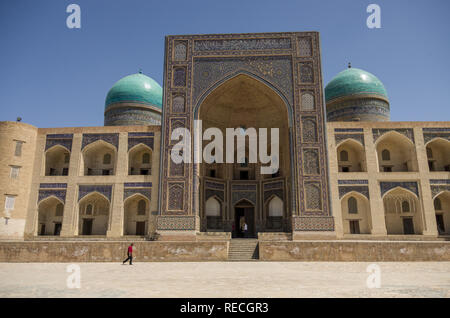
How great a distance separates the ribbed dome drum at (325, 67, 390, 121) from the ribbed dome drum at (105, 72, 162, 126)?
38.8ft

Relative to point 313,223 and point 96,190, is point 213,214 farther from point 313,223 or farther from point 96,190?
point 96,190

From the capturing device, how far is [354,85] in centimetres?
2298

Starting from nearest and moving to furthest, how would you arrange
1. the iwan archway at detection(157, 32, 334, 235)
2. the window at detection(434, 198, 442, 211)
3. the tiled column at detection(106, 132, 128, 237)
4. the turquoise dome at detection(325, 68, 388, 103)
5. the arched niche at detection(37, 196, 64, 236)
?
1. the iwan archway at detection(157, 32, 334, 235)
2. the tiled column at detection(106, 132, 128, 237)
3. the window at detection(434, 198, 442, 211)
4. the arched niche at detection(37, 196, 64, 236)
5. the turquoise dome at detection(325, 68, 388, 103)

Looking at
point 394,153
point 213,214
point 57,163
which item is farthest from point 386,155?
point 57,163

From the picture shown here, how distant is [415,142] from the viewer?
17.8 metres

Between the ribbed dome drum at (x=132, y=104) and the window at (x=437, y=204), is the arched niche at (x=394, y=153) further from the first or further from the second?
the ribbed dome drum at (x=132, y=104)

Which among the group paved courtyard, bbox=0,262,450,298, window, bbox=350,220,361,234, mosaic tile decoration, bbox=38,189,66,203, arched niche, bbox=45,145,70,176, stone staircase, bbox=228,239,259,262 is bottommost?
paved courtyard, bbox=0,262,450,298

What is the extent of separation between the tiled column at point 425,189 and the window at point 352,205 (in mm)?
3018

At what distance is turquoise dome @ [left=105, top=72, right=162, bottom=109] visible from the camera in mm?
23438

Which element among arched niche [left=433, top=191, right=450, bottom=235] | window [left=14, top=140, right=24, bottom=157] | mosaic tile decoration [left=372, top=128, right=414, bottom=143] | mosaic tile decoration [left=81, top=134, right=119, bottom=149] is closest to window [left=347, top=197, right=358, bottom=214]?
mosaic tile decoration [left=372, top=128, right=414, bottom=143]

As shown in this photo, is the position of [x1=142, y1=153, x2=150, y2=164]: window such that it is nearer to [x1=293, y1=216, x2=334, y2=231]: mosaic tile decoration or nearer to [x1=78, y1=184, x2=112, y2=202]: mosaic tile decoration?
[x1=78, y1=184, x2=112, y2=202]: mosaic tile decoration
